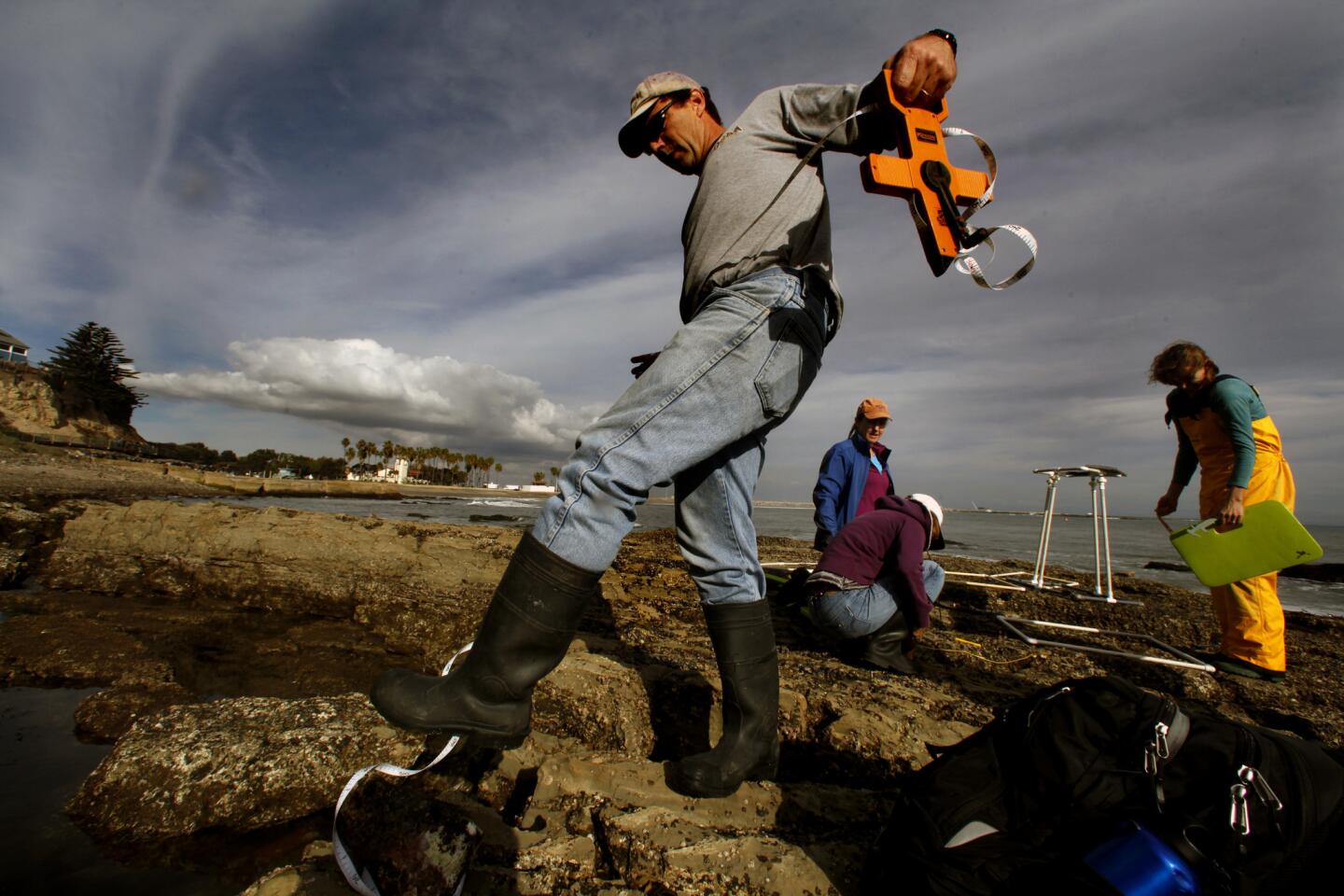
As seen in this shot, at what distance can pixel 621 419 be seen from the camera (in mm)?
1416

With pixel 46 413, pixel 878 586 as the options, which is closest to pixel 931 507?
pixel 878 586

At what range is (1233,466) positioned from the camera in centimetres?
372

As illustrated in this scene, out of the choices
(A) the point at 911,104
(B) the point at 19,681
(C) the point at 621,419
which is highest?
(A) the point at 911,104

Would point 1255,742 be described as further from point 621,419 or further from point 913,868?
point 621,419

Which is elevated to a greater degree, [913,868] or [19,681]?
[913,868]

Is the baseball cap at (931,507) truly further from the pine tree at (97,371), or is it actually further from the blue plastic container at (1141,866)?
the pine tree at (97,371)

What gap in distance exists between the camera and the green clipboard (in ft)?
11.1

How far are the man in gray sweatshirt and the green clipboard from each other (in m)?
3.34

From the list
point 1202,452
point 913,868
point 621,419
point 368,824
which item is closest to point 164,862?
point 368,824

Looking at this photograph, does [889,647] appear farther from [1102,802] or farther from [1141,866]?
[1141,866]

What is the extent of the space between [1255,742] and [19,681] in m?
4.28

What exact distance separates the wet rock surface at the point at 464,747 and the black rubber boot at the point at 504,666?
239 mm

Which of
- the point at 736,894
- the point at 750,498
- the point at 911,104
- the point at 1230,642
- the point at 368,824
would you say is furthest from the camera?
the point at 1230,642

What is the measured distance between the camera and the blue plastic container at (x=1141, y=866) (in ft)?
2.94
